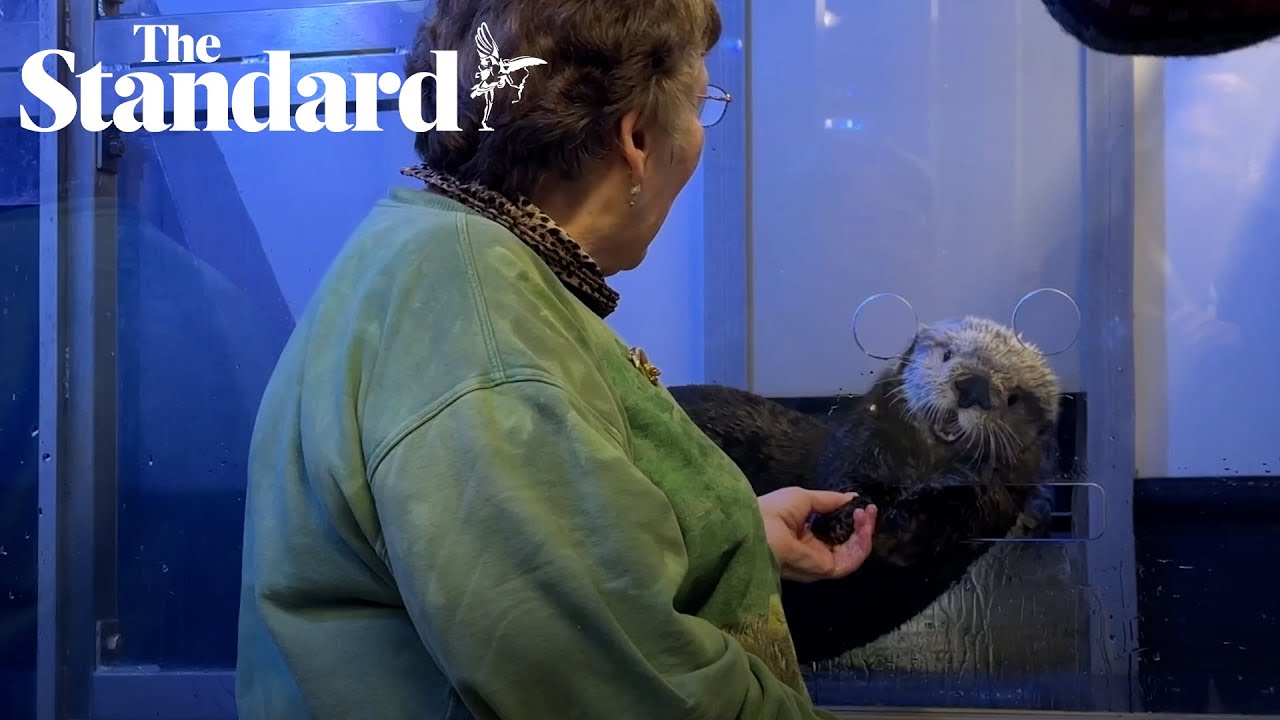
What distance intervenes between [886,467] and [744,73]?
60 centimetres

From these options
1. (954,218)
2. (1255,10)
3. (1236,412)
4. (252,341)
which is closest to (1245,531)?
(1236,412)

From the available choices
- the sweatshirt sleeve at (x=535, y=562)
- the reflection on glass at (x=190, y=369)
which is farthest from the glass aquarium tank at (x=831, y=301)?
the sweatshirt sleeve at (x=535, y=562)

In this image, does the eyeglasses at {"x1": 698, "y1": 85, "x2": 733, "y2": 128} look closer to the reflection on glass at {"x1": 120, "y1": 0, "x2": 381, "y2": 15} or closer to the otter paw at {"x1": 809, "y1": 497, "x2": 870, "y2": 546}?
the otter paw at {"x1": 809, "y1": 497, "x2": 870, "y2": 546}

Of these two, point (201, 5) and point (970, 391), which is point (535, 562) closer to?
point (970, 391)

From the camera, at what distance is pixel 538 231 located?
0.84 metres

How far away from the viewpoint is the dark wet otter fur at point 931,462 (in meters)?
1.48

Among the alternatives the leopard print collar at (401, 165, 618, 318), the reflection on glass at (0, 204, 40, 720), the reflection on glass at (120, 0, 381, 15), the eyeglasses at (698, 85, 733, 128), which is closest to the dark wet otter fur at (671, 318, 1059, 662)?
the eyeglasses at (698, 85, 733, 128)

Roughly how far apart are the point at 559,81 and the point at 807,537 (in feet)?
2.33

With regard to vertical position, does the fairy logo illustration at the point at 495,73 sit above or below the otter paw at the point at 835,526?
above

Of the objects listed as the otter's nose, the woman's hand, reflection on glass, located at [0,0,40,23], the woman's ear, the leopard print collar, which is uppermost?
reflection on glass, located at [0,0,40,23]

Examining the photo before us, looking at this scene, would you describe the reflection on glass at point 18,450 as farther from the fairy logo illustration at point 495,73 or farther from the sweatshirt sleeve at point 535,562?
the sweatshirt sleeve at point 535,562

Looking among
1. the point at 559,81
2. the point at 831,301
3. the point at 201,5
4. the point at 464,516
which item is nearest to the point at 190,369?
the point at 201,5

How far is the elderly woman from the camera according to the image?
2.18ft

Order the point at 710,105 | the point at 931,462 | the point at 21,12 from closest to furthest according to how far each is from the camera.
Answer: the point at 710,105
the point at 931,462
the point at 21,12
